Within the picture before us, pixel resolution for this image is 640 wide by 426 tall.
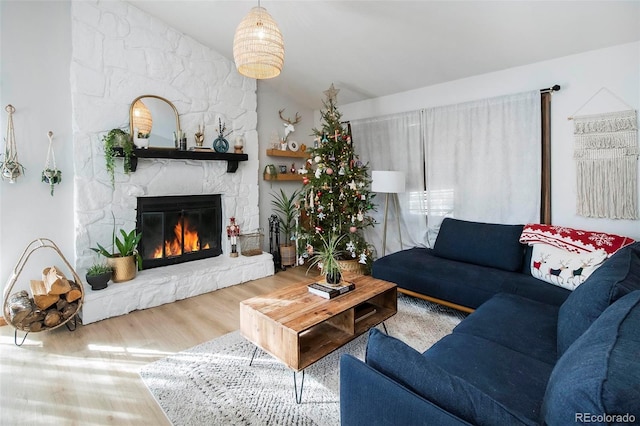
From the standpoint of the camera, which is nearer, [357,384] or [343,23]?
[357,384]

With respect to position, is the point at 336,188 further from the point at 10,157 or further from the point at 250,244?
the point at 10,157

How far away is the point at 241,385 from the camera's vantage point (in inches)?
78.0

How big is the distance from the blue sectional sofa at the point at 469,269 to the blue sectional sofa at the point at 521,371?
695 mm

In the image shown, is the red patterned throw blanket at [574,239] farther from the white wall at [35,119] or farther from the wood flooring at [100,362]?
the white wall at [35,119]

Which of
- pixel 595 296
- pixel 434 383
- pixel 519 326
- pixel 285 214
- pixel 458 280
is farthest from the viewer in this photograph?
pixel 285 214

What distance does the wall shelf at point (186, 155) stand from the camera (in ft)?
10.9

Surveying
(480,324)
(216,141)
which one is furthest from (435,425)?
(216,141)

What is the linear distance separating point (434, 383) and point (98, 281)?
311 centimetres

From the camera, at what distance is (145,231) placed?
3.52 m

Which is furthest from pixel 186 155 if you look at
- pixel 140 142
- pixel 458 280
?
pixel 458 280

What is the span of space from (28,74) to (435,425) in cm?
398

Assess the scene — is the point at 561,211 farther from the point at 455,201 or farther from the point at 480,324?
the point at 480,324

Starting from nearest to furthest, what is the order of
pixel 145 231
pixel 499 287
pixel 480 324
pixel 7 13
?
pixel 480 324 < pixel 499 287 < pixel 7 13 < pixel 145 231

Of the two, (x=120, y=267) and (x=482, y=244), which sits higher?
(x=482, y=244)
